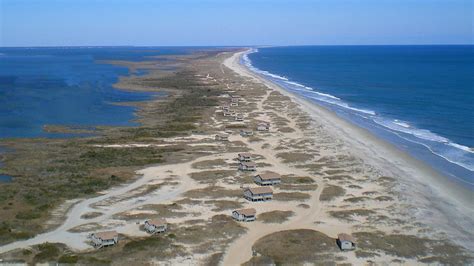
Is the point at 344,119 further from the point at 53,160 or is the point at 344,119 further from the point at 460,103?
the point at 53,160

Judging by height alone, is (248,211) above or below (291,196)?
above

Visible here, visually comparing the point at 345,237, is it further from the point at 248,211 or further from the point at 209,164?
the point at 209,164

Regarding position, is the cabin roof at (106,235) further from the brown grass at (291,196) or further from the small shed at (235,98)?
the small shed at (235,98)

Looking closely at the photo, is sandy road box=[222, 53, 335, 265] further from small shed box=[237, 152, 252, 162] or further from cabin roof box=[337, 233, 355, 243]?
small shed box=[237, 152, 252, 162]

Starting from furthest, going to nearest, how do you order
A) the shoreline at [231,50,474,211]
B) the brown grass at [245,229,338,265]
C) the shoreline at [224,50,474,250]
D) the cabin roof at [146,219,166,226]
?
the shoreline at [231,50,474,211] → the shoreline at [224,50,474,250] → the cabin roof at [146,219,166,226] → the brown grass at [245,229,338,265]

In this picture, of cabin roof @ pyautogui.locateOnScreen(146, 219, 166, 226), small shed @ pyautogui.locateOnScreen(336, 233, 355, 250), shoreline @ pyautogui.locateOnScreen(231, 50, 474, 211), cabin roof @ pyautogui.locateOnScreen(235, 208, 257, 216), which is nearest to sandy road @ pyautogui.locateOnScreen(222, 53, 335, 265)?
cabin roof @ pyautogui.locateOnScreen(235, 208, 257, 216)

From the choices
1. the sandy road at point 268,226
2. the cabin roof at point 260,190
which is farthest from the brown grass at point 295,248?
the cabin roof at point 260,190

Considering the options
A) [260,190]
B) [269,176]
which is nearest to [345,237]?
[260,190]
